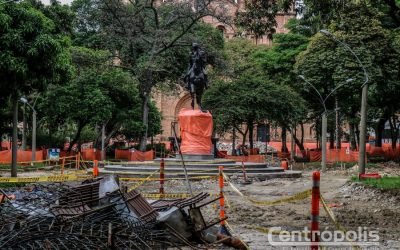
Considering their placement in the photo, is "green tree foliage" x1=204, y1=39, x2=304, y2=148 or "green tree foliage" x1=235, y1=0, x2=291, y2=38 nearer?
"green tree foliage" x1=235, y1=0, x2=291, y2=38

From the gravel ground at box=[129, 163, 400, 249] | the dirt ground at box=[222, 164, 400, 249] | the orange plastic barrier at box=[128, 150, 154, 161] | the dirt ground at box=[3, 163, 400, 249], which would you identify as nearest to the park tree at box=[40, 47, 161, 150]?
the orange plastic barrier at box=[128, 150, 154, 161]

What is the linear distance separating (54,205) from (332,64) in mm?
29935

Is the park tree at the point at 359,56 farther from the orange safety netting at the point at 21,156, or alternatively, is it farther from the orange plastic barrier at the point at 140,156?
the orange safety netting at the point at 21,156

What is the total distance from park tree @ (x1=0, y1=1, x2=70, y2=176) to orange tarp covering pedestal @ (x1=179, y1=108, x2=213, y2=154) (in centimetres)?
705

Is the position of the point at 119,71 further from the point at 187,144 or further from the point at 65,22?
the point at 187,144

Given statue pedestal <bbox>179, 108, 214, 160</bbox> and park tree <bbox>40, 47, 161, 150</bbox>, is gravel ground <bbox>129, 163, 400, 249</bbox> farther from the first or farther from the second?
park tree <bbox>40, 47, 161, 150</bbox>

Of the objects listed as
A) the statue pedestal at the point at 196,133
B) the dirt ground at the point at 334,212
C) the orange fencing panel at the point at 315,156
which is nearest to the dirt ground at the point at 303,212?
the dirt ground at the point at 334,212

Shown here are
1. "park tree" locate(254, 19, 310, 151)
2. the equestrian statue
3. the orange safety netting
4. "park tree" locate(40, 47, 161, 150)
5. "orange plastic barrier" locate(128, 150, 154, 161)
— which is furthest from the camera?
"park tree" locate(254, 19, 310, 151)

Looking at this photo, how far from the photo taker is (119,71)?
38.5m

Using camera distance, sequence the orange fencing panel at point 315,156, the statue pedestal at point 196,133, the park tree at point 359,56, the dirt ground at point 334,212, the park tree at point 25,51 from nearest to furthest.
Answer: the dirt ground at point 334,212 → the park tree at point 25,51 → the statue pedestal at point 196,133 → the park tree at point 359,56 → the orange fencing panel at point 315,156

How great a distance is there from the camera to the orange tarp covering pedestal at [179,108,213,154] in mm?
26203

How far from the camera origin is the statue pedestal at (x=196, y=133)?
26172 millimetres

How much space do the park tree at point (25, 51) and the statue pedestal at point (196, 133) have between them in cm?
705

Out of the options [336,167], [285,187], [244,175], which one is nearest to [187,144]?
[244,175]
